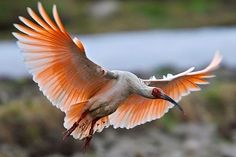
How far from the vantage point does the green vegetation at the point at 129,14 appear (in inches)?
835

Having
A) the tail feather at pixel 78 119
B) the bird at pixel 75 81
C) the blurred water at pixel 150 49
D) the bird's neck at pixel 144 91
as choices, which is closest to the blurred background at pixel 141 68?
the blurred water at pixel 150 49

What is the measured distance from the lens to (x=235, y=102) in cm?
1351

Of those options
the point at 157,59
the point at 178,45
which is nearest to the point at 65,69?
the point at 157,59

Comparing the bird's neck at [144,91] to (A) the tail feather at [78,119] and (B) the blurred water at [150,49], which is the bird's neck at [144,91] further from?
(B) the blurred water at [150,49]

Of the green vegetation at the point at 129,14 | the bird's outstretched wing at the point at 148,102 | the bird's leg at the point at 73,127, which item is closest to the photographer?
the bird's leg at the point at 73,127

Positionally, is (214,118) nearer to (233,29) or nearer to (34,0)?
(233,29)

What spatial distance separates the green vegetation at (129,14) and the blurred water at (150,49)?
877mm

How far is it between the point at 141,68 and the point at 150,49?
2.59 m

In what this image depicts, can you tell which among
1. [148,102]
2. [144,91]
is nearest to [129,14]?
[148,102]

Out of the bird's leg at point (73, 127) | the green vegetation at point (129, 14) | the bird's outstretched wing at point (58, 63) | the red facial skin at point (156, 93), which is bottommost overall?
the green vegetation at point (129, 14)

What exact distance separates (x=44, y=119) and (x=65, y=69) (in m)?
3.86

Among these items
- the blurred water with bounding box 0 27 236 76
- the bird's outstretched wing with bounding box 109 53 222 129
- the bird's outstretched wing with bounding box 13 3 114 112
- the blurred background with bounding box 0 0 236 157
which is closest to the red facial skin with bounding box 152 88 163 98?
the bird's outstretched wing with bounding box 13 3 114 112

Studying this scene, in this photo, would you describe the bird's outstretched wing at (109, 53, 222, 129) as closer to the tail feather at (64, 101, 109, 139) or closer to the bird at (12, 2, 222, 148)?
the bird at (12, 2, 222, 148)

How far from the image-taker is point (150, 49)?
1862 cm
